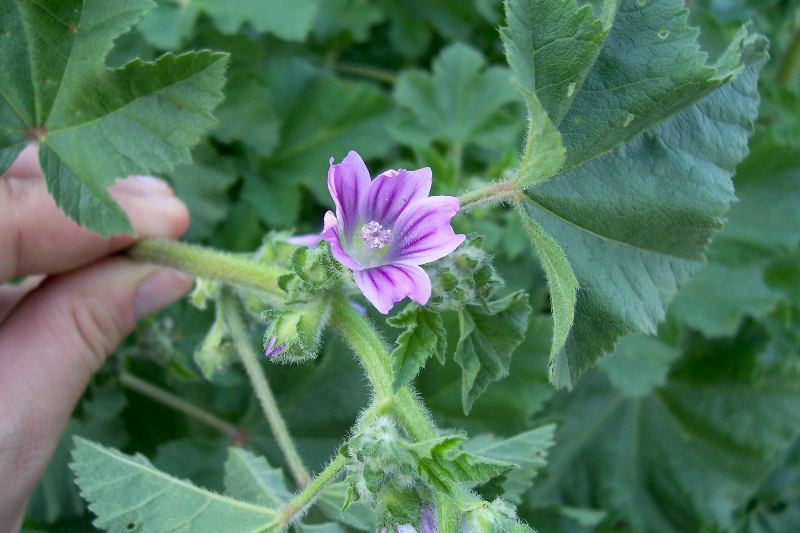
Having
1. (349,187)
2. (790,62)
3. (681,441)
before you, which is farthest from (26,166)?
(790,62)

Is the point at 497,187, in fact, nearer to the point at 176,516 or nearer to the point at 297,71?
the point at 176,516

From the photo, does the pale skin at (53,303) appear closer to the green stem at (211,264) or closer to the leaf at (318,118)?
the green stem at (211,264)

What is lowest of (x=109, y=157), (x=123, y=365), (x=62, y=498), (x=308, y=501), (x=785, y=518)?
(x=785, y=518)

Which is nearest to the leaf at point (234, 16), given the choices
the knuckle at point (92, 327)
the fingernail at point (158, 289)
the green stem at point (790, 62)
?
the fingernail at point (158, 289)

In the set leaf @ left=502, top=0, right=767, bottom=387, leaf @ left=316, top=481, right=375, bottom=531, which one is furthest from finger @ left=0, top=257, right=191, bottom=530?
leaf @ left=502, top=0, right=767, bottom=387

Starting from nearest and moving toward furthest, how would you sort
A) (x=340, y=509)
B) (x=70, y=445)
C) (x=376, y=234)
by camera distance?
(x=376, y=234)
(x=340, y=509)
(x=70, y=445)

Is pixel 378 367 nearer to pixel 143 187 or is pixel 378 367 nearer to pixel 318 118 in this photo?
pixel 143 187

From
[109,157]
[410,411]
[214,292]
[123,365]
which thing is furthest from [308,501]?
[123,365]
